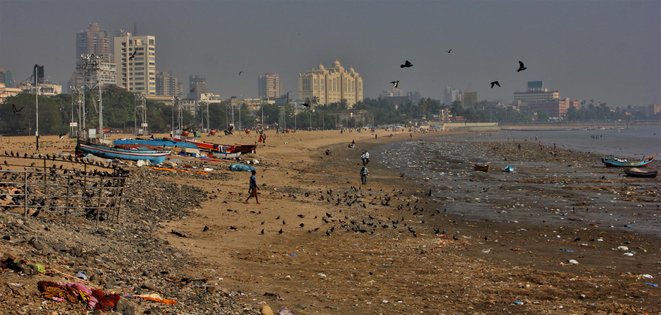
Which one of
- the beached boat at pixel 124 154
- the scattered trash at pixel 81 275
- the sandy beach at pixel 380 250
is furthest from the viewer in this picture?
the beached boat at pixel 124 154

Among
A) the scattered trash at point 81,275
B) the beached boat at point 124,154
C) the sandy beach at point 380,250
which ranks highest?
the beached boat at point 124,154

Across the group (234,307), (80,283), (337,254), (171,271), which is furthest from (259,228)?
(80,283)

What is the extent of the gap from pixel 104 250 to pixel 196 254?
232 cm

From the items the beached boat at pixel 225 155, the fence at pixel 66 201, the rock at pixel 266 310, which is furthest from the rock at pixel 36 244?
the beached boat at pixel 225 155

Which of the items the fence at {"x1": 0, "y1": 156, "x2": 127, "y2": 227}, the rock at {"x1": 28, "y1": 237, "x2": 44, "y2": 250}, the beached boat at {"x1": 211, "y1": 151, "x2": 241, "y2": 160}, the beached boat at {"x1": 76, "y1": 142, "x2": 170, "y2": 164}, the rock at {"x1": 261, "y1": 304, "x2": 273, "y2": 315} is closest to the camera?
the rock at {"x1": 261, "y1": 304, "x2": 273, "y2": 315}

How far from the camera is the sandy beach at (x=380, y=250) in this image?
11.2m

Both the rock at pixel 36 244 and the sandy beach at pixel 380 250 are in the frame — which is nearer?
the rock at pixel 36 244

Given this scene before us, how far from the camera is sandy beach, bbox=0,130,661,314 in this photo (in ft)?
36.9

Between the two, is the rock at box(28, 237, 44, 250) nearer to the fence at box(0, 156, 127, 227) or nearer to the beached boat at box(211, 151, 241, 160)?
the fence at box(0, 156, 127, 227)

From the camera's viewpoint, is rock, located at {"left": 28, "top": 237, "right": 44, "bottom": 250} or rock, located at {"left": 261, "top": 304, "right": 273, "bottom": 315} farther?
rock, located at {"left": 28, "top": 237, "right": 44, "bottom": 250}

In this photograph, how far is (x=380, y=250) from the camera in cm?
1600

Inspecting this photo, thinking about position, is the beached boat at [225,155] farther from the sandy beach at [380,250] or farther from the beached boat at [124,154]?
the sandy beach at [380,250]

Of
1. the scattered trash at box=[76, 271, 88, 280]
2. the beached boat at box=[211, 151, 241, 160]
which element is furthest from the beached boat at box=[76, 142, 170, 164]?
the scattered trash at box=[76, 271, 88, 280]

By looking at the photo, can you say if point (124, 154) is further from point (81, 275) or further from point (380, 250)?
point (81, 275)
